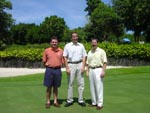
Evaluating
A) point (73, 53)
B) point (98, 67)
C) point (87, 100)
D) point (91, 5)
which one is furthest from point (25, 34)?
point (98, 67)

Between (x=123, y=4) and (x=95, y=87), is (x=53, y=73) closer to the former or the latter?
(x=95, y=87)

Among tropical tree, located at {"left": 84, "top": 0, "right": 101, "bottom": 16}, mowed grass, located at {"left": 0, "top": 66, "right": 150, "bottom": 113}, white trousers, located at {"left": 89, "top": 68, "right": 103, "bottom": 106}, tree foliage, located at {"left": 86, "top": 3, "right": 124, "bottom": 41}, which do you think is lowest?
mowed grass, located at {"left": 0, "top": 66, "right": 150, "bottom": 113}

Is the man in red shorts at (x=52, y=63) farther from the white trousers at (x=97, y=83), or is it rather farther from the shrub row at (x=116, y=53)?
the shrub row at (x=116, y=53)

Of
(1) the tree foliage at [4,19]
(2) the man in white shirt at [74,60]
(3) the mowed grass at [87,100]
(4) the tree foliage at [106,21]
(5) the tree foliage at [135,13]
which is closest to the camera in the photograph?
(3) the mowed grass at [87,100]

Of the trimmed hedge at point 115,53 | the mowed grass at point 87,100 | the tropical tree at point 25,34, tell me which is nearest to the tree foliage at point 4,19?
the tropical tree at point 25,34

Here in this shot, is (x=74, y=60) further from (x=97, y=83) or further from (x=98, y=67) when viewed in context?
(x=97, y=83)

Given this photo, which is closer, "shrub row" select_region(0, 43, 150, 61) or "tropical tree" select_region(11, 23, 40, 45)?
"shrub row" select_region(0, 43, 150, 61)

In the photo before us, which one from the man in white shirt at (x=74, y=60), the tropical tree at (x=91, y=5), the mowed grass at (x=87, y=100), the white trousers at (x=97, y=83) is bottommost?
the mowed grass at (x=87, y=100)

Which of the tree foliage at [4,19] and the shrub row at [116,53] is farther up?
the tree foliage at [4,19]

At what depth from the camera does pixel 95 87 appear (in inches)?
394

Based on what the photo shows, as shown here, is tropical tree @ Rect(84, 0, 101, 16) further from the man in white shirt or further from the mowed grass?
the man in white shirt

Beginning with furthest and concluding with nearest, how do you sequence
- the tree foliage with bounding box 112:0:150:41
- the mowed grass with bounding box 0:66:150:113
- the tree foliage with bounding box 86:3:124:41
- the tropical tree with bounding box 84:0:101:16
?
the tropical tree with bounding box 84:0:101:16 < the tree foliage with bounding box 86:3:124:41 < the tree foliage with bounding box 112:0:150:41 < the mowed grass with bounding box 0:66:150:113

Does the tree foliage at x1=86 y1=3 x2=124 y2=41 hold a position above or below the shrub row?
above

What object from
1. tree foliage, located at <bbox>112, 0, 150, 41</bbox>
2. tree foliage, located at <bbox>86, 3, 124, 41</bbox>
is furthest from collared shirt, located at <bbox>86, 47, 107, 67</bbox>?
tree foliage, located at <bbox>86, 3, 124, 41</bbox>
